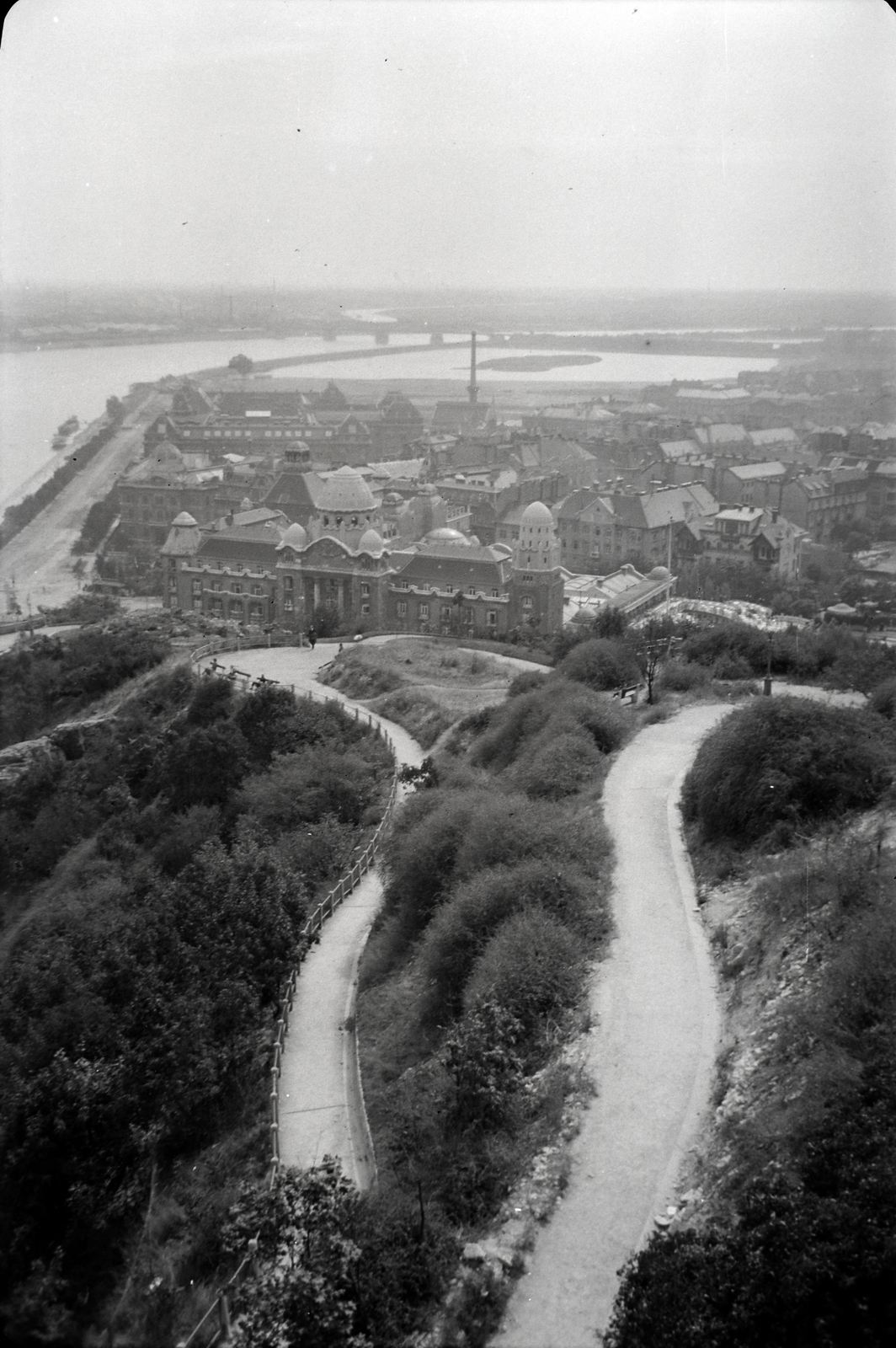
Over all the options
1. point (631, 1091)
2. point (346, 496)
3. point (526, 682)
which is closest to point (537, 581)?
point (346, 496)

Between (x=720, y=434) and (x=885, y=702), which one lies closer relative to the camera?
(x=885, y=702)

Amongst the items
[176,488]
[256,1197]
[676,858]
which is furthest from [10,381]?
[176,488]

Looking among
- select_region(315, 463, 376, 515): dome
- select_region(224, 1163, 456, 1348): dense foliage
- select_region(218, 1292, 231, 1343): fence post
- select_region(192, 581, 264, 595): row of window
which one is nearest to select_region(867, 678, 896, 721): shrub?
select_region(224, 1163, 456, 1348): dense foliage

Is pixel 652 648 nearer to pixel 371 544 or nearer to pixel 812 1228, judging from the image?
pixel 812 1228

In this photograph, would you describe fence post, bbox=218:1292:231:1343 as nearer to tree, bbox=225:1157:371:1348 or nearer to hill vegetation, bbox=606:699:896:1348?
tree, bbox=225:1157:371:1348

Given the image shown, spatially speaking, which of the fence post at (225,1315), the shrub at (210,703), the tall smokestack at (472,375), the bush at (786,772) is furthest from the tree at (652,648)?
the tall smokestack at (472,375)
